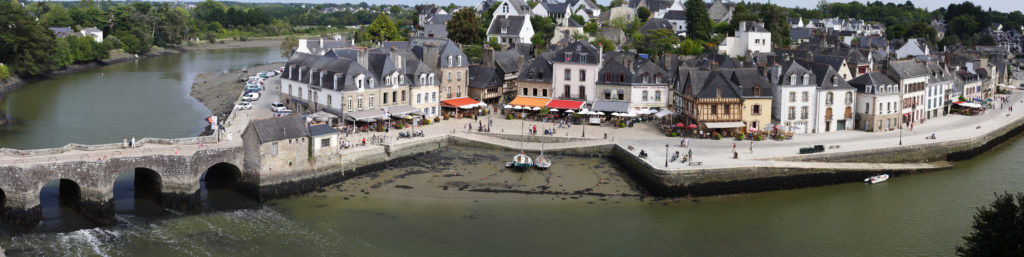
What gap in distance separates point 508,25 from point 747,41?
21022mm

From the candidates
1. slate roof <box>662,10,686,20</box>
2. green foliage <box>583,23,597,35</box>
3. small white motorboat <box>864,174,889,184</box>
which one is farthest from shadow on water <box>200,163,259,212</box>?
slate roof <box>662,10,686,20</box>

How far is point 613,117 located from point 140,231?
2839 centimetres

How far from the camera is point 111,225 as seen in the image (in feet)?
105

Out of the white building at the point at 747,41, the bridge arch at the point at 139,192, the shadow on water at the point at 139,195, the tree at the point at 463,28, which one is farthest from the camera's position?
the tree at the point at 463,28

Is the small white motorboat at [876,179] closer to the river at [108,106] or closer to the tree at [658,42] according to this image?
the tree at [658,42]

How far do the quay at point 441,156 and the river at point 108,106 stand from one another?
6.40 m

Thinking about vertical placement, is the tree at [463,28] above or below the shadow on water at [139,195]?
above

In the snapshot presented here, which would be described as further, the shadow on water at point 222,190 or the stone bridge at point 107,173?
the shadow on water at point 222,190

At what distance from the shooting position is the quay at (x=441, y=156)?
106 feet

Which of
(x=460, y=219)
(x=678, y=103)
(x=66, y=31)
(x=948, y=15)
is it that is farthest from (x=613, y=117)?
Result: (x=948, y=15)

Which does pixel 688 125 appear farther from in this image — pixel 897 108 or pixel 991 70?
pixel 991 70

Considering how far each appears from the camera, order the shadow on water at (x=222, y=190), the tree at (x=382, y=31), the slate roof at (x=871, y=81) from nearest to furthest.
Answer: the shadow on water at (x=222, y=190)
the slate roof at (x=871, y=81)
the tree at (x=382, y=31)

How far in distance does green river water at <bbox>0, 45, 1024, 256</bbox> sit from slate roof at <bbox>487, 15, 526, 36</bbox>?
134 ft

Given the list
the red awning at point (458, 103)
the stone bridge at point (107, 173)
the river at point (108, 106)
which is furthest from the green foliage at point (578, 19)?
the stone bridge at point (107, 173)
